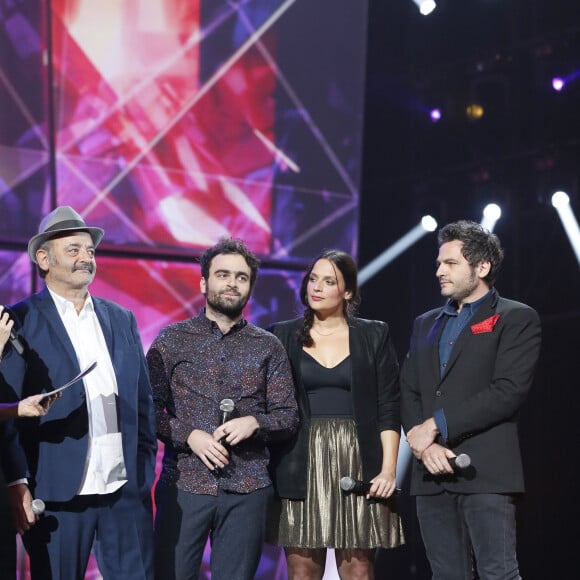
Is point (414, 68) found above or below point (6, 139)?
above

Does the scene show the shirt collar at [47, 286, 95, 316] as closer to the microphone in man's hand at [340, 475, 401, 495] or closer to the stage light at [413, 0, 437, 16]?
the microphone in man's hand at [340, 475, 401, 495]

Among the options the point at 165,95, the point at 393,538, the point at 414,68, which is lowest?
the point at 393,538

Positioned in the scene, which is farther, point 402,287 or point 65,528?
point 402,287

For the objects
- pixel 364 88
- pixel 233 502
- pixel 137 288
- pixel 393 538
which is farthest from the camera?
pixel 364 88

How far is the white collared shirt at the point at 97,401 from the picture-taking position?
11.2 ft

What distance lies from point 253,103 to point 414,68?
1.26 m

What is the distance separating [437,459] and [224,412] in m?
0.84

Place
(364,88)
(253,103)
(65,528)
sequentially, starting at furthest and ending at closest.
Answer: (364,88) → (253,103) → (65,528)

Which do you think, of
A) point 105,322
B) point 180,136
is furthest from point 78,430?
point 180,136

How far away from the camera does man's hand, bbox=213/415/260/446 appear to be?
3.55m

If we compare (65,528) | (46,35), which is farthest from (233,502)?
(46,35)

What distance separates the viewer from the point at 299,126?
18.8 ft

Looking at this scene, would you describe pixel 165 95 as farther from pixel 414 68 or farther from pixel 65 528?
pixel 65 528

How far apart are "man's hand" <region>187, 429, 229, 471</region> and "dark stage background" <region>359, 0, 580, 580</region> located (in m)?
2.56
